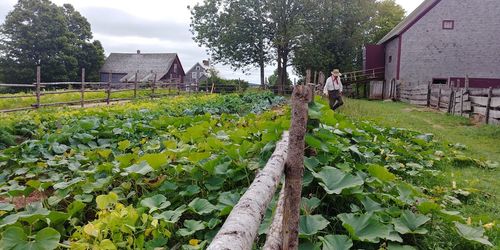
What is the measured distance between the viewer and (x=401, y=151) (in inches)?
224

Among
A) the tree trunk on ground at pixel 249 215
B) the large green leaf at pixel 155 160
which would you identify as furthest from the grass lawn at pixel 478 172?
the large green leaf at pixel 155 160

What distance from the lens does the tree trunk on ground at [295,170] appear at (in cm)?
212

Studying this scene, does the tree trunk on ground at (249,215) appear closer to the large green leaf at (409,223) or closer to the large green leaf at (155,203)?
the large green leaf at (155,203)

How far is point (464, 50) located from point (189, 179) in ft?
83.2

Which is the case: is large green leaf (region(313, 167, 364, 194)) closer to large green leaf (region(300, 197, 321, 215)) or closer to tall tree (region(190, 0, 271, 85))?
large green leaf (region(300, 197, 321, 215))

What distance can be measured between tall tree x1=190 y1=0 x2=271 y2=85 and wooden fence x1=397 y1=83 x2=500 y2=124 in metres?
14.9

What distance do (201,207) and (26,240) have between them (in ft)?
3.59

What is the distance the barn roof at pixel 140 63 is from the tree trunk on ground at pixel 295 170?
45.5 m

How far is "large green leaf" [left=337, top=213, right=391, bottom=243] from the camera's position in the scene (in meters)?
2.55

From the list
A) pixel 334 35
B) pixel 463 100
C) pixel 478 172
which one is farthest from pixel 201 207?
pixel 334 35

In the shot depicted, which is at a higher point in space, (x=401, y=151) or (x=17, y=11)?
(x=17, y=11)

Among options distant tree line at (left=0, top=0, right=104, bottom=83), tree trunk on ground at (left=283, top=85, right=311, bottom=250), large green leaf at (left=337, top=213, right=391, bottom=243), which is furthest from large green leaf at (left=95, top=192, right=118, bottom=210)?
distant tree line at (left=0, top=0, right=104, bottom=83)

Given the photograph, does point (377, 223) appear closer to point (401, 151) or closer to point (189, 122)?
point (401, 151)

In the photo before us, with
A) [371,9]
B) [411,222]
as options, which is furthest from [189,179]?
[371,9]
